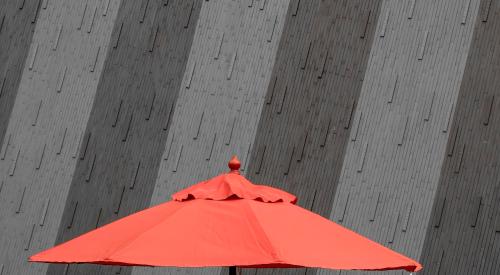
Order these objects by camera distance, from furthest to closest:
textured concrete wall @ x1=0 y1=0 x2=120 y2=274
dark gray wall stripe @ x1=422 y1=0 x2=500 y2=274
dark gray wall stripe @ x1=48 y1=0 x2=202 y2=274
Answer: textured concrete wall @ x1=0 y1=0 x2=120 y2=274 < dark gray wall stripe @ x1=48 y1=0 x2=202 y2=274 < dark gray wall stripe @ x1=422 y1=0 x2=500 y2=274

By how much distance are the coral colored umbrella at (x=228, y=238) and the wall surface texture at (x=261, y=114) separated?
2.16 meters

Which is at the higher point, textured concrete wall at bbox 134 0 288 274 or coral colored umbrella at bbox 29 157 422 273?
textured concrete wall at bbox 134 0 288 274

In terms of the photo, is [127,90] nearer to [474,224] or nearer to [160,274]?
[160,274]

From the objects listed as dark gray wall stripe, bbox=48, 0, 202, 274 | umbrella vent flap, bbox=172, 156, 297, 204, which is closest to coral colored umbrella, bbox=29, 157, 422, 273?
umbrella vent flap, bbox=172, 156, 297, 204

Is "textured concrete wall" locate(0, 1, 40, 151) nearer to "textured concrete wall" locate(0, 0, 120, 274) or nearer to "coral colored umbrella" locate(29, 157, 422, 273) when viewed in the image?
"textured concrete wall" locate(0, 0, 120, 274)

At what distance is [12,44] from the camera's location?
8.16 metres

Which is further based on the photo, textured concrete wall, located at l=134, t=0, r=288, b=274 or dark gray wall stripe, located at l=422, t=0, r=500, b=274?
textured concrete wall, located at l=134, t=0, r=288, b=274

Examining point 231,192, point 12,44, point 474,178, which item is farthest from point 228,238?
point 12,44

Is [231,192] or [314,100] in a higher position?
[314,100]

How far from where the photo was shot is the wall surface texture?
7.11m

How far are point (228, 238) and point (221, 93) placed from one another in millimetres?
3112

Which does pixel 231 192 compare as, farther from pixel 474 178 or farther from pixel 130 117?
pixel 130 117

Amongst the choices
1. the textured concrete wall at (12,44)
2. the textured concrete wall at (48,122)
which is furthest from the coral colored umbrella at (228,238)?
the textured concrete wall at (12,44)

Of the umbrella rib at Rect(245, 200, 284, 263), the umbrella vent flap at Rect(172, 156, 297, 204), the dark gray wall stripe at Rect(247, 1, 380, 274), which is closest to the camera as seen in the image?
the umbrella rib at Rect(245, 200, 284, 263)
